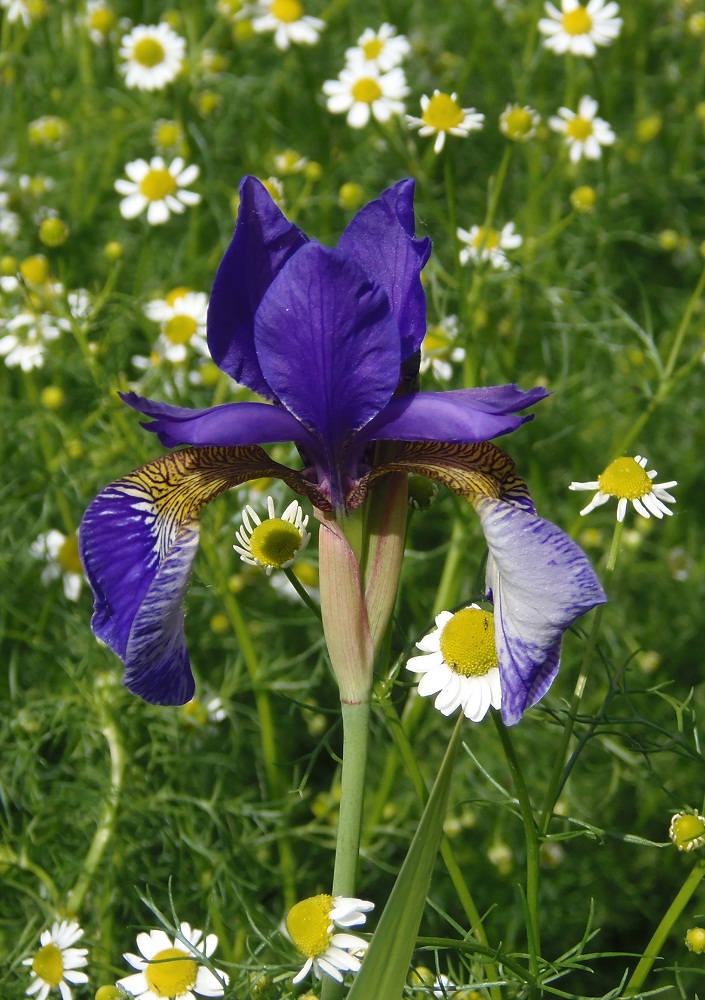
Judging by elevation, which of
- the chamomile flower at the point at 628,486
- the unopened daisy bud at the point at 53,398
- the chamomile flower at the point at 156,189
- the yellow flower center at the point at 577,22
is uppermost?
the yellow flower center at the point at 577,22

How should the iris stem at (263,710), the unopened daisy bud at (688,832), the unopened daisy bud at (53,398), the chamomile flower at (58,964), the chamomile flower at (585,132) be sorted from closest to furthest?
the unopened daisy bud at (688,832)
the chamomile flower at (58,964)
the iris stem at (263,710)
the unopened daisy bud at (53,398)
the chamomile flower at (585,132)

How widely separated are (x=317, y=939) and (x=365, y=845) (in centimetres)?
108

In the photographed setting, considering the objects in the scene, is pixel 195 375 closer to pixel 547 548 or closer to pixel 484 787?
pixel 484 787

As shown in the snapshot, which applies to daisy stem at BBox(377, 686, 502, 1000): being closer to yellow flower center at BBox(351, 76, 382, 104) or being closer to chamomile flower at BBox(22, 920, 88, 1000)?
chamomile flower at BBox(22, 920, 88, 1000)

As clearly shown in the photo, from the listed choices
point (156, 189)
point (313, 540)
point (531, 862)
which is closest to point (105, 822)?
point (313, 540)

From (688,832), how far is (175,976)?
756mm

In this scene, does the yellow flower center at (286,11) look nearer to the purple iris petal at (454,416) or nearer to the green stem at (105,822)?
the green stem at (105,822)

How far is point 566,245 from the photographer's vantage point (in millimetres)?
3469

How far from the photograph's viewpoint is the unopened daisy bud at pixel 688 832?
5.08 ft

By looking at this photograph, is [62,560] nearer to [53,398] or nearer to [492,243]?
[53,398]

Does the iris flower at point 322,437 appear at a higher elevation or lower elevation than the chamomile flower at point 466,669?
higher

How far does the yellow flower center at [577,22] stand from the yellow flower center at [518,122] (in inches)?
26.0

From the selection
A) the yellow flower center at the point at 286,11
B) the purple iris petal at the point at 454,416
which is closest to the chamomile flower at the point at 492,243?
the yellow flower center at the point at 286,11

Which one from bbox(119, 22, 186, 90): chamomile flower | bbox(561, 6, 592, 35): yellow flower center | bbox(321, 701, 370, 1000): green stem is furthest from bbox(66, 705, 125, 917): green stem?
bbox(561, 6, 592, 35): yellow flower center
